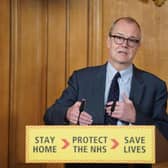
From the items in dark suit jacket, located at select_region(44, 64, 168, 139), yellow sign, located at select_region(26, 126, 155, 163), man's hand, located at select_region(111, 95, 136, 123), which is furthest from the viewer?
dark suit jacket, located at select_region(44, 64, 168, 139)

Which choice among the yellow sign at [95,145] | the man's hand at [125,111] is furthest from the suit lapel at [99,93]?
the yellow sign at [95,145]

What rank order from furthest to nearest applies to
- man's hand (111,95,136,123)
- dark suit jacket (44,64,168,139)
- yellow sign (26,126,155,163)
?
dark suit jacket (44,64,168,139) → man's hand (111,95,136,123) → yellow sign (26,126,155,163)

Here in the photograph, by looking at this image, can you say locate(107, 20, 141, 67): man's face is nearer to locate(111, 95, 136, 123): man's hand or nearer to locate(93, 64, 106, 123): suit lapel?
locate(93, 64, 106, 123): suit lapel

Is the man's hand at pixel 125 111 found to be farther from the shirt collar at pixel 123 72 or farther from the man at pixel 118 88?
the shirt collar at pixel 123 72

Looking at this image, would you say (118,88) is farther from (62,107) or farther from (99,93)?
(62,107)

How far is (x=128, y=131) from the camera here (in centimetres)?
119

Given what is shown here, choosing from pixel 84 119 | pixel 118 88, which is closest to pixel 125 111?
pixel 84 119

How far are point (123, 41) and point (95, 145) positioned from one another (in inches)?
16.4

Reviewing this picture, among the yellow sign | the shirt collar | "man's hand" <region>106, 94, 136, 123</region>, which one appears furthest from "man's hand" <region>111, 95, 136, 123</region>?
the shirt collar

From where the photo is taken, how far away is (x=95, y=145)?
1191 millimetres

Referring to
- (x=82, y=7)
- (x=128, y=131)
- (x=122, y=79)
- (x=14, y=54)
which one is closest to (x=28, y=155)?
(x=128, y=131)

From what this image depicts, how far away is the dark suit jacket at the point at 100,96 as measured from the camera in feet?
4.68

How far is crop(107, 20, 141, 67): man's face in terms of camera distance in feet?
4.93

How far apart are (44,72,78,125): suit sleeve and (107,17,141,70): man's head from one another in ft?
0.46
